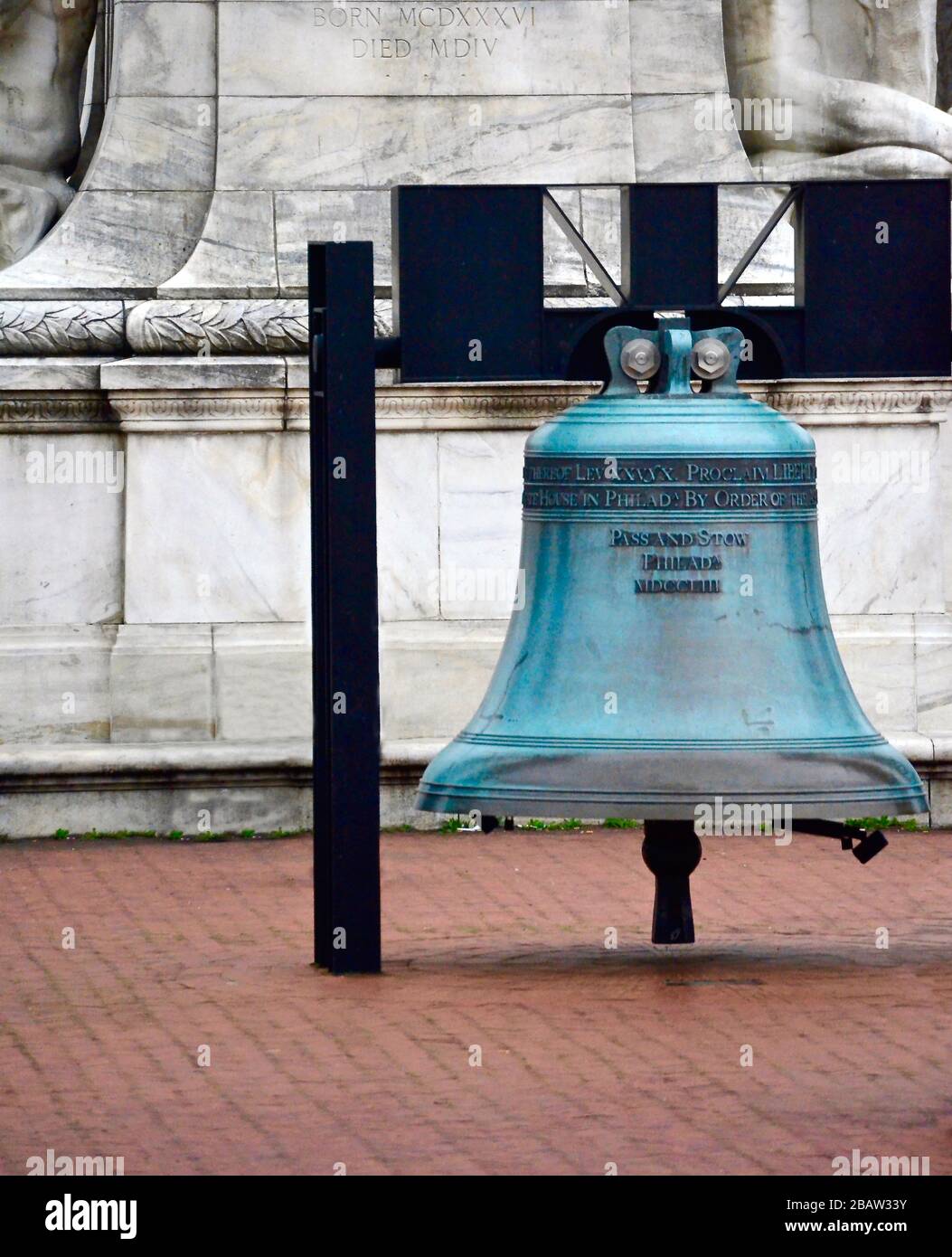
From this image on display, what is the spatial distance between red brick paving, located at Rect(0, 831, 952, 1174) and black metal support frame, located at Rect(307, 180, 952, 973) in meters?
0.48

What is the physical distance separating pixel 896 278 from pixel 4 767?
502 centimetres

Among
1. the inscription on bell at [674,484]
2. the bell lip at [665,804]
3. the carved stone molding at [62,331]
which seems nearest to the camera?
the bell lip at [665,804]

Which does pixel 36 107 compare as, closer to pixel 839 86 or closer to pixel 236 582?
pixel 236 582

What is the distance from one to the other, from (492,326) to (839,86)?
5641 millimetres

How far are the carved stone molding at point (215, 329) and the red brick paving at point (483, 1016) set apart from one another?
7.47 feet

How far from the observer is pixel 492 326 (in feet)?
27.7

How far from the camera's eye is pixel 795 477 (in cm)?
825

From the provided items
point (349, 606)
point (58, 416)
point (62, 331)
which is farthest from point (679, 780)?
point (62, 331)

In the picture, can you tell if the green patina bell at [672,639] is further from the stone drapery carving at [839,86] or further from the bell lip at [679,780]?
the stone drapery carving at [839,86]

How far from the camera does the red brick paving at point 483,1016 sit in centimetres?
625

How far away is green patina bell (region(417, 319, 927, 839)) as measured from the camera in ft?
26.5

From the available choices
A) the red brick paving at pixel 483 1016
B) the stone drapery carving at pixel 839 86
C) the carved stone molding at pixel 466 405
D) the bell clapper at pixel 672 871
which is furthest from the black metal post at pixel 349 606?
the stone drapery carving at pixel 839 86
